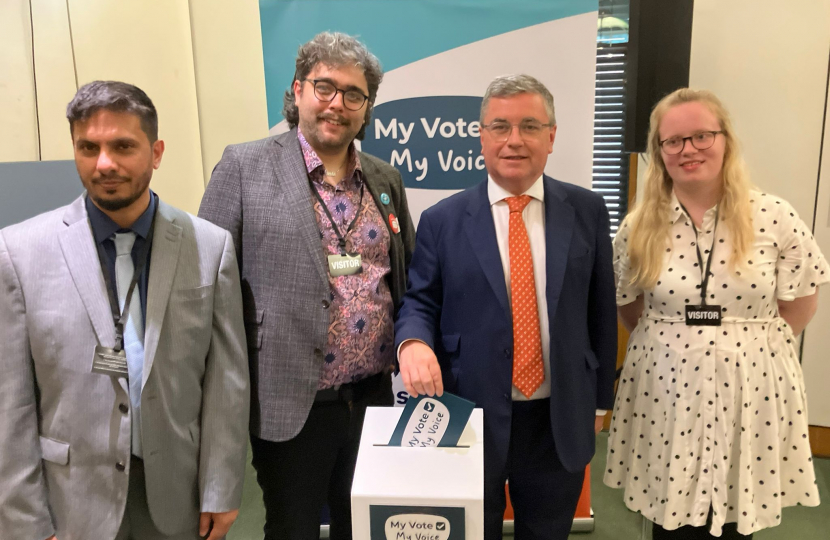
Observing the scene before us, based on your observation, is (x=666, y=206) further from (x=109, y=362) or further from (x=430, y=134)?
(x=109, y=362)

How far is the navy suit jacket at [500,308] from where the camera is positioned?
4.86 feet

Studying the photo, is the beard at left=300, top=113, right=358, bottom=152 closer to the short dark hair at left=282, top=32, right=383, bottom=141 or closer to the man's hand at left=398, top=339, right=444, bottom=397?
the short dark hair at left=282, top=32, right=383, bottom=141

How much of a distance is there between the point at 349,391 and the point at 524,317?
56 cm

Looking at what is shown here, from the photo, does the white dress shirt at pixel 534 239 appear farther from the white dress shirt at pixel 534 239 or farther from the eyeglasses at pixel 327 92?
the eyeglasses at pixel 327 92

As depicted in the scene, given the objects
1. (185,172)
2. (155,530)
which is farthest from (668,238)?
(185,172)

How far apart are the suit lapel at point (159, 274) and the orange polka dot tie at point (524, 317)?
0.86 meters

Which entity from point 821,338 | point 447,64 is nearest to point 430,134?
point 447,64

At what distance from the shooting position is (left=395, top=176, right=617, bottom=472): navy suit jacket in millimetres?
1481

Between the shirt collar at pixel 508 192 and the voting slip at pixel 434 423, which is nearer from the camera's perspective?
the voting slip at pixel 434 423

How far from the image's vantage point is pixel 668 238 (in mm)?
1764

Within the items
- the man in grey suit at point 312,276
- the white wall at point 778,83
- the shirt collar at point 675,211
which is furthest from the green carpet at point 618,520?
the shirt collar at point 675,211

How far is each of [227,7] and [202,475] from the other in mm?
2796

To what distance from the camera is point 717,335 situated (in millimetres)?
1700

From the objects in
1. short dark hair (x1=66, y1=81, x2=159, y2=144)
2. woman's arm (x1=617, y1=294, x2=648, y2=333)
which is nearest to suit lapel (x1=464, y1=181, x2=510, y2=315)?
woman's arm (x1=617, y1=294, x2=648, y2=333)
